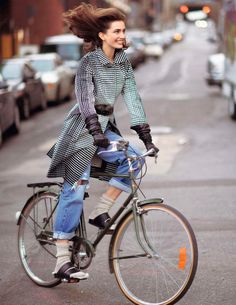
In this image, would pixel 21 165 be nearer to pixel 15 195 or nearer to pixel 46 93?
pixel 15 195

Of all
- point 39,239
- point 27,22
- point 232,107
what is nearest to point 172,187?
point 39,239

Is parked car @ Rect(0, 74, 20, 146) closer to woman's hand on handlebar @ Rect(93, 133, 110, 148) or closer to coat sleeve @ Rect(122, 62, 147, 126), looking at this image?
coat sleeve @ Rect(122, 62, 147, 126)

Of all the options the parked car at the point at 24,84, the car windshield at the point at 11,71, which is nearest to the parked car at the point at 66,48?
the parked car at the point at 24,84

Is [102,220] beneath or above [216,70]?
above

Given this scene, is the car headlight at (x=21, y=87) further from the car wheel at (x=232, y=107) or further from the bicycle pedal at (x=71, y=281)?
the bicycle pedal at (x=71, y=281)

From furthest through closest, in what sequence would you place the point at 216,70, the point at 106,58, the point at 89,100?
the point at 216,70 < the point at 106,58 < the point at 89,100

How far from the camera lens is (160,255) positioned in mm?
5145

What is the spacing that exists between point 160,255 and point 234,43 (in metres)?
13.2

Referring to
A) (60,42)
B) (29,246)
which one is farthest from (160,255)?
(60,42)

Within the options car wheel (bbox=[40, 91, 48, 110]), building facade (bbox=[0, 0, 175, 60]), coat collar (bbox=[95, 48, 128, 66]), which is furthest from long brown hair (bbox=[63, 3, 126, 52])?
building facade (bbox=[0, 0, 175, 60])

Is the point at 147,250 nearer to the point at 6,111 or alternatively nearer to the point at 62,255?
the point at 62,255

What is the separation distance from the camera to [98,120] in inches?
208

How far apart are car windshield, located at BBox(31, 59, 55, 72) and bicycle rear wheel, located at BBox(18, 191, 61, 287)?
A: 17974mm

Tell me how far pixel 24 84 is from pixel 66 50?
37.6ft
